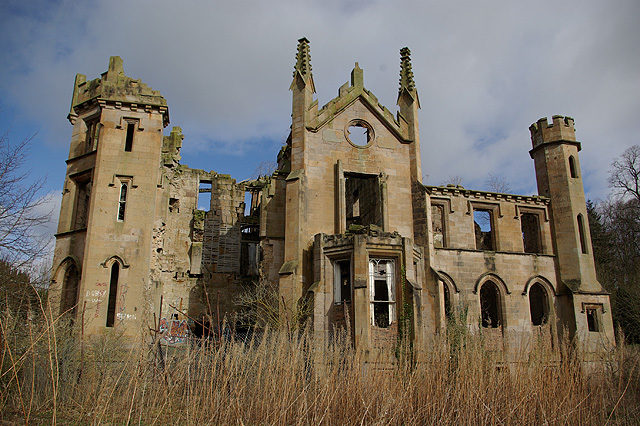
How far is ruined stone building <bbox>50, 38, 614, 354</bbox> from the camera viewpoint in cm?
1742

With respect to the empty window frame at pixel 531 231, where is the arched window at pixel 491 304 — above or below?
below

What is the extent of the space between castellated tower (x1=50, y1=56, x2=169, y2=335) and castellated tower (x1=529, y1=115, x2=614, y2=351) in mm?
18544

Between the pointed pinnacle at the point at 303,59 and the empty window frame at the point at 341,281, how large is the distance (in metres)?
8.53

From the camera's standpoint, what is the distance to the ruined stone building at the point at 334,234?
1742 centimetres

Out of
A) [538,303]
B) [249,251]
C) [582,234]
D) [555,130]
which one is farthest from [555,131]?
[249,251]

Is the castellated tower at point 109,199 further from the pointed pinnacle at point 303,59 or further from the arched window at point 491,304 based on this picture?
the arched window at point 491,304

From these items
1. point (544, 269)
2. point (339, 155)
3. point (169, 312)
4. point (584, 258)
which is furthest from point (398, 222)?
point (169, 312)

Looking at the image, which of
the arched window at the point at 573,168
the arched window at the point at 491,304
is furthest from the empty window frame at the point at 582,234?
the arched window at the point at 491,304

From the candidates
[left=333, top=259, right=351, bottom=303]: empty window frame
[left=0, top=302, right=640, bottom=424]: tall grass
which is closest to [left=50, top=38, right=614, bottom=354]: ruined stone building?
[left=333, top=259, right=351, bottom=303]: empty window frame

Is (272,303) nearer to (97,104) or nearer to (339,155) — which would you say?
(339,155)

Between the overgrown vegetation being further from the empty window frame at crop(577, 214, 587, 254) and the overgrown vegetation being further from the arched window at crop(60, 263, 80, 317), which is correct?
the arched window at crop(60, 263, 80, 317)

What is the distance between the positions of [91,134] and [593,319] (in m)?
23.7

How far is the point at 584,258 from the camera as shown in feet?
77.0

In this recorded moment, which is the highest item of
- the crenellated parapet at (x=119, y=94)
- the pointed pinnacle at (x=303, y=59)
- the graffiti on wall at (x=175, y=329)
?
the pointed pinnacle at (x=303, y=59)
